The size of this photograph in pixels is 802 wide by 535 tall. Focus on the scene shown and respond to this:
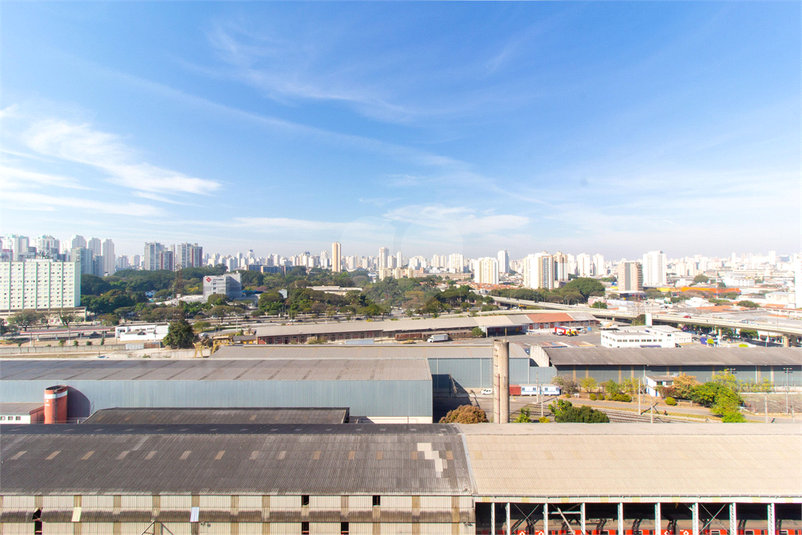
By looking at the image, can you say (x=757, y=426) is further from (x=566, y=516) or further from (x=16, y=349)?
(x=16, y=349)

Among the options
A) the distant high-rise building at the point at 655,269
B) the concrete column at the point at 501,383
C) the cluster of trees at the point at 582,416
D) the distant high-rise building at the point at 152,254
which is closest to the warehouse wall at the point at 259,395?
the concrete column at the point at 501,383

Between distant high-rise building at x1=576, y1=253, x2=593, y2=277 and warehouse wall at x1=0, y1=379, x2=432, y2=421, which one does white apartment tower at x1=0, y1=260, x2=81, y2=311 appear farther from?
distant high-rise building at x1=576, y1=253, x2=593, y2=277

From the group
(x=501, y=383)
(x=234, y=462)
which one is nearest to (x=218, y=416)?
(x=234, y=462)

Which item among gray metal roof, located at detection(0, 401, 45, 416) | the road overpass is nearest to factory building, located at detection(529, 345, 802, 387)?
the road overpass

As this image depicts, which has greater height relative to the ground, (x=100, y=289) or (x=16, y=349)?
(x=100, y=289)

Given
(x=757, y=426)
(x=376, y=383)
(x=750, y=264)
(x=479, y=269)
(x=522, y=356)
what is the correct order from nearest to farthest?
1. (x=757, y=426)
2. (x=376, y=383)
3. (x=522, y=356)
4. (x=479, y=269)
5. (x=750, y=264)

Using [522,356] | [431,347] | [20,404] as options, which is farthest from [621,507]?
[20,404]
